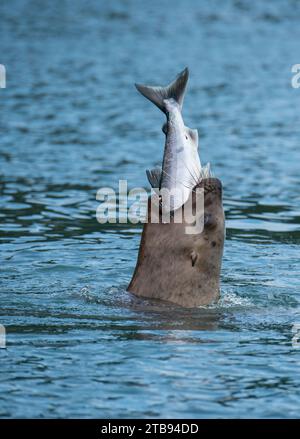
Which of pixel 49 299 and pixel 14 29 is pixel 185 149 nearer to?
pixel 49 299

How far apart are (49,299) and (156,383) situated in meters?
2.15

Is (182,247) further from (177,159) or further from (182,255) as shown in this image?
(177,159)

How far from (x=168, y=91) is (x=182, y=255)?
4.73 feet

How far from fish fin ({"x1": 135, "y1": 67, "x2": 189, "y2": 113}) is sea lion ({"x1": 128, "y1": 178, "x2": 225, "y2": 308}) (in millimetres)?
963

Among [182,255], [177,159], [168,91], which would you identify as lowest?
[182,255]

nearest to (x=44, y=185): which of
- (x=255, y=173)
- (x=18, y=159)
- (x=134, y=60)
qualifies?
(x=18, y=159)

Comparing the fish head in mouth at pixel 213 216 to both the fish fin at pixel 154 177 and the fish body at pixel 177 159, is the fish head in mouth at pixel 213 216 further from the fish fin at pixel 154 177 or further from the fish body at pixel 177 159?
the fish fin at pixel 154 177

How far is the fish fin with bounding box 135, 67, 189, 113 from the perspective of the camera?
29.9 ft

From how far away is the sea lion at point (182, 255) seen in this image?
8.42 m

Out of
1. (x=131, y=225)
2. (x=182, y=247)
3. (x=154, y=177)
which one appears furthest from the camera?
(x=131, y=225)

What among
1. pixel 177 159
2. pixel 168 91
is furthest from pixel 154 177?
pixel 168 91

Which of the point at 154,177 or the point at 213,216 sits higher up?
the point at 154,177

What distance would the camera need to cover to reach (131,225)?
12.2m

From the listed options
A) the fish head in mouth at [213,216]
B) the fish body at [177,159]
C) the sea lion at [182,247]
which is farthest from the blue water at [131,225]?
the fish body at [177,159]
